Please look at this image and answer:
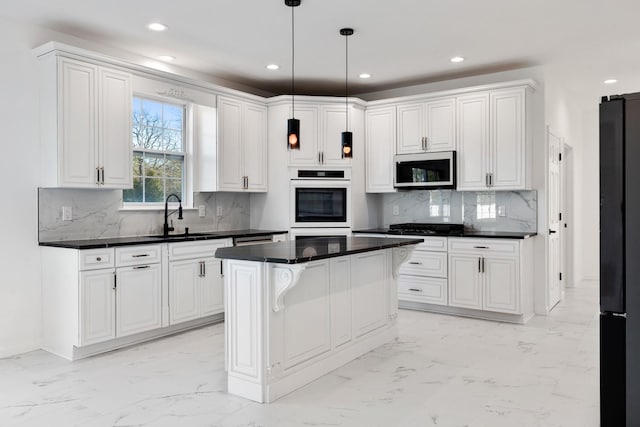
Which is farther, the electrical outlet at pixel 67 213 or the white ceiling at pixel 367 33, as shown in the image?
the electrical outlet at pixel 67 213

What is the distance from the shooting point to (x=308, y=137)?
562 cm

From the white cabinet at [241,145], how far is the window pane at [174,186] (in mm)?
442

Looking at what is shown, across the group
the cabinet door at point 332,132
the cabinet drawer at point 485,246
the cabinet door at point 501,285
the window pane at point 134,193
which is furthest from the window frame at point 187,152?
the cabinet door at point 501,285

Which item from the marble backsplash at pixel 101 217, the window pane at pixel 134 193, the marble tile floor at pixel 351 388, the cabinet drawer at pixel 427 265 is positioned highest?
the window pane at pixel 134 193

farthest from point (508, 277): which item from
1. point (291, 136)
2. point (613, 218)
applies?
point (613, 218)

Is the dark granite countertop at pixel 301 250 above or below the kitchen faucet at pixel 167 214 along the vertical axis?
below

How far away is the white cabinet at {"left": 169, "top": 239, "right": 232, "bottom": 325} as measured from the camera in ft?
14.3

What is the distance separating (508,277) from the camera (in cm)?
478

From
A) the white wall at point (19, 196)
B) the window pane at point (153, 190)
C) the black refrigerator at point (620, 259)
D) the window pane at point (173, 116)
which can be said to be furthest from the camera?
the window pane at point (173, 116)

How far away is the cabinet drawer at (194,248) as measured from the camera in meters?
4.34

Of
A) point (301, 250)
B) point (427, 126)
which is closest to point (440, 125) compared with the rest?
point (427, 126)

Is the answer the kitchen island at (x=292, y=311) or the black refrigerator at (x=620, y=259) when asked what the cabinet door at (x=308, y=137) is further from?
the black refrigerator at (x=620, y=259)

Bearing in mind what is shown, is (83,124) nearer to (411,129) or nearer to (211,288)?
(211,288)

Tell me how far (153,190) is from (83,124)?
115 centimetres
